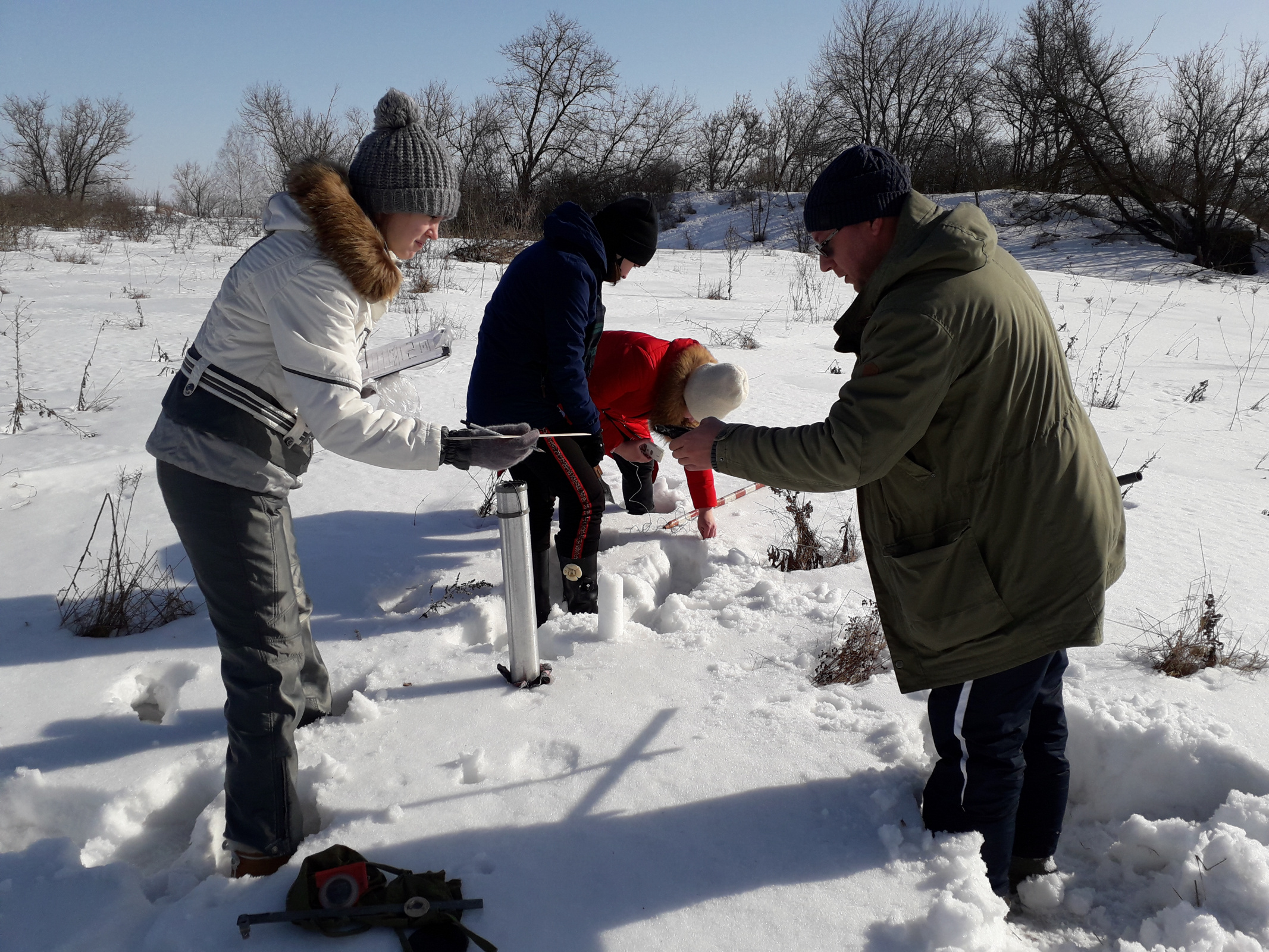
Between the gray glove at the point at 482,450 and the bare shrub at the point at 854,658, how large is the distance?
139cm

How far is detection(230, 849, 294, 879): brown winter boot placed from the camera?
200cm

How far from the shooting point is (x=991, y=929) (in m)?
1.80

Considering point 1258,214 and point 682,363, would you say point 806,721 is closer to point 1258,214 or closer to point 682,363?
point 682,363

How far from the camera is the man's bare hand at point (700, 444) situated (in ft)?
6.73

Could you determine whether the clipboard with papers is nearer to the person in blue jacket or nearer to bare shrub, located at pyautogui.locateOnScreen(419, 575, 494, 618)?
the person in blue jacket

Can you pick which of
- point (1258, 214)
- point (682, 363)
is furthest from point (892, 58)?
point (682, 363)

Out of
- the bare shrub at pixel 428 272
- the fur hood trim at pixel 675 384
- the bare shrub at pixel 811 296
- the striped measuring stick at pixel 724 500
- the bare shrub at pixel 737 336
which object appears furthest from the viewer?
the bare shrub at pixel 811 296

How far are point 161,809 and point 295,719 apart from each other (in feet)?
2.20

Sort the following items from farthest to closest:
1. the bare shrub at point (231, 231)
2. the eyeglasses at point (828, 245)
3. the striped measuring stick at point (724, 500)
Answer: the bare shrub at point (231, 231)
the striped measuring stick at point (724, 500)
the eyeglasses at point (828, 245)

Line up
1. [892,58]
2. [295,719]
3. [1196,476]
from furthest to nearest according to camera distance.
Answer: [892,58] < [1196,476] < [295,719]

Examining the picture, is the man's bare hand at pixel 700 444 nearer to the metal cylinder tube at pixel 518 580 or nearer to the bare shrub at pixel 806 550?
the metal cylinder tube at pixel 518 580

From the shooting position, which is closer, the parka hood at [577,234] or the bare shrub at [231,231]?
the parka hood at [577,234]

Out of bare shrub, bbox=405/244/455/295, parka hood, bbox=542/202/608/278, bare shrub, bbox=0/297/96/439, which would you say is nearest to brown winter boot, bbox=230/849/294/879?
parka hood, bbox=542/202/608/278

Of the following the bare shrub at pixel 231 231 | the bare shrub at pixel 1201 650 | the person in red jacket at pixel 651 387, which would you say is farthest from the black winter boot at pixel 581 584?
the bare shrub at pixel 231 231
